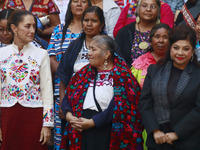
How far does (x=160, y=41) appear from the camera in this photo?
413cm

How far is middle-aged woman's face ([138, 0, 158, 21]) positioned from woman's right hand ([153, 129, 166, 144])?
1925 millimetres

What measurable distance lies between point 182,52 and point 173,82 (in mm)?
313

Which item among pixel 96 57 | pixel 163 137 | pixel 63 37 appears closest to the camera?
pixel 163 137

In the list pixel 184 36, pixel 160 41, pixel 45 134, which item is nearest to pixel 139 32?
pixel 160 41

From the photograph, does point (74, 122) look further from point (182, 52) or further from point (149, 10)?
point (149, 10)

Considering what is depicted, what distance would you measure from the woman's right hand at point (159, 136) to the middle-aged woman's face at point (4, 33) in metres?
2.55

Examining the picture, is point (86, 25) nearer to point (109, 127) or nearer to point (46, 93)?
point (46, 93)

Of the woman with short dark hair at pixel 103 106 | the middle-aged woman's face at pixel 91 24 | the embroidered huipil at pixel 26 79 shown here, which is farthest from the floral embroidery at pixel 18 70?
the middle-aged woman's face at pixel 91 24

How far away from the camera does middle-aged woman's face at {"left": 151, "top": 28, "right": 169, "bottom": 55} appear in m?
4.13

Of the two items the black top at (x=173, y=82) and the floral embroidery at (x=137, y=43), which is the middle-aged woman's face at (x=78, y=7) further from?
the black top at (x=173, y=82)

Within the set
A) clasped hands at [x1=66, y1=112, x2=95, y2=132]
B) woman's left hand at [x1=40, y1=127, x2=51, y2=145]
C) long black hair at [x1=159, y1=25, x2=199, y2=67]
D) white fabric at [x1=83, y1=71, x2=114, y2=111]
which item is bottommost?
woman's left hand at [x1=40, y1=127, x2=51, y2=145]

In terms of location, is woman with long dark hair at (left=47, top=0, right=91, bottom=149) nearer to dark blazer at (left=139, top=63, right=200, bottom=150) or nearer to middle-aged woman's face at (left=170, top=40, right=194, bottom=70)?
dark blazer at (left=139, top=63, right=200, bottom=150)

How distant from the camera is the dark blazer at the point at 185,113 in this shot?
10.0 feet

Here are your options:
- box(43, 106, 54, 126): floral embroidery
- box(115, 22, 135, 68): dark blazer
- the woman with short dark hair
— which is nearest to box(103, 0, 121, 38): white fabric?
box(115, 22, 135, 68): dark blazer
